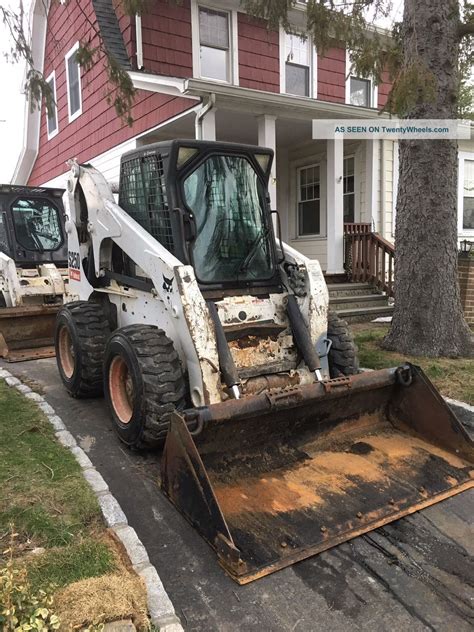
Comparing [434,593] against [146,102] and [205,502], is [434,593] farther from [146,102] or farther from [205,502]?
[146,102]

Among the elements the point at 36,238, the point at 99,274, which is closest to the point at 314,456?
the point at 99,274

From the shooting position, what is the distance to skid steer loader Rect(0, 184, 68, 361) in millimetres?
7508

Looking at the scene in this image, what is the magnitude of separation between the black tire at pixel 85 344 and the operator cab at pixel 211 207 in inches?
49.0

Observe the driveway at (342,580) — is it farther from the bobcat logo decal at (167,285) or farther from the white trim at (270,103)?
the white trim at (270,103)

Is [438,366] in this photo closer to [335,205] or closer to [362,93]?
[335,205]

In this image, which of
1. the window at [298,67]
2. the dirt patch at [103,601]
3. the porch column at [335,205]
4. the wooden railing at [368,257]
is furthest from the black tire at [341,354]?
the window at [298,67]

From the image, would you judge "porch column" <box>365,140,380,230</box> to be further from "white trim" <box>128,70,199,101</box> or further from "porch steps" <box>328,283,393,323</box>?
"white trim" <box>128,70,199,101</box>

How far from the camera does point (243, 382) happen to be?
13.0ft

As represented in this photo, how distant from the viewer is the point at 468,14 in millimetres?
6312

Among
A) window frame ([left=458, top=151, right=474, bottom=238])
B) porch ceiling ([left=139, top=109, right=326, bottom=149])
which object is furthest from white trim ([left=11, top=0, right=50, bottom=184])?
window frame ([left=458, top=151, right=474, bottom=238])

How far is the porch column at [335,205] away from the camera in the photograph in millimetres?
10875

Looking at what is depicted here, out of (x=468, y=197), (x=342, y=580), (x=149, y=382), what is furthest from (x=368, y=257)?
(x=342, y=580)

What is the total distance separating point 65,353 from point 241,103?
5716mm

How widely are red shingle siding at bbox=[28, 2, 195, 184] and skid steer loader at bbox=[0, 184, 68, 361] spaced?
2746 millimetres
